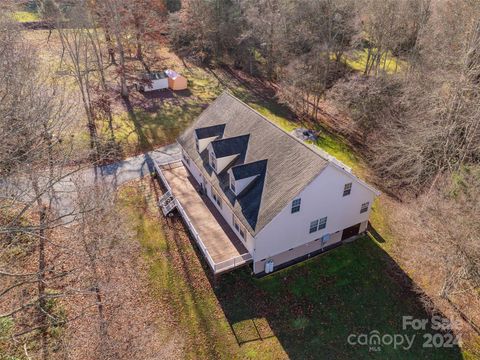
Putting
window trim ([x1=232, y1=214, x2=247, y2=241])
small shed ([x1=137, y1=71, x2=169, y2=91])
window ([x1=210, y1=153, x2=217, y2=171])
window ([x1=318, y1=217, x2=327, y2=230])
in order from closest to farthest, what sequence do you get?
window trim ([x1=232, y1=214, x2=247, y2=241]) < window ([x1=318, y1=217, x2=327, y2=230]) < window ([x1=210, y1=153, x2=217, y2=171]) < small shed ([x1=137, y1=71, x2=169, y2=91])

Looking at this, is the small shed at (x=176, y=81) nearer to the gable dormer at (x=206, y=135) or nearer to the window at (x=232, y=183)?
the gable dormer at (x=206, y=135)

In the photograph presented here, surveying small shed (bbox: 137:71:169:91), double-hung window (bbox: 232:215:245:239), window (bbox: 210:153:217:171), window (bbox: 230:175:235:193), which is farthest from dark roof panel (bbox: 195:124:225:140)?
small shed (bbox: 137:71:169:91)

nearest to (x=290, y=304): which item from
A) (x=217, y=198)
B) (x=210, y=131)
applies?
(x=217, y=198)

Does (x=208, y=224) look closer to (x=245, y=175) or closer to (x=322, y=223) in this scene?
(x=245, y=175)

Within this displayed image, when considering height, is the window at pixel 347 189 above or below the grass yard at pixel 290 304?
above

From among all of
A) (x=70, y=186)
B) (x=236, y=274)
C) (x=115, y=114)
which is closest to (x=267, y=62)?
(x=115, y=114)

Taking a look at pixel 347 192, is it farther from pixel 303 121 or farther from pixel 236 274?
pixel 303 121

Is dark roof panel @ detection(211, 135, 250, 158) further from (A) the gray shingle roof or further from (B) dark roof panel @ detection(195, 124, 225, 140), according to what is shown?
(B) dark roof panel @ detection(195, 124, 225, 140)

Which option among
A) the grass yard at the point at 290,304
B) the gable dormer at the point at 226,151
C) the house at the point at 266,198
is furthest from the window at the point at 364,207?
the gable dormer at the point at 226,151
